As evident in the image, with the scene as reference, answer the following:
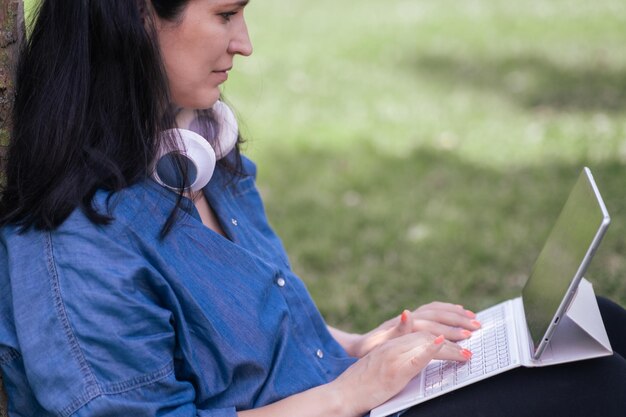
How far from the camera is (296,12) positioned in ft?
26.8

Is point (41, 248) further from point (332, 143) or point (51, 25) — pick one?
point (332, 143)

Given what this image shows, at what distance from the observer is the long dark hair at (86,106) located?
161 cm

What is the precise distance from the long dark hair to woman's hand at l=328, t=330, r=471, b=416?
46 centimetres

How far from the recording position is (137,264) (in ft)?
5.10

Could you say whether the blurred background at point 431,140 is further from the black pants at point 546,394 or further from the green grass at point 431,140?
the black pants at point 546,394

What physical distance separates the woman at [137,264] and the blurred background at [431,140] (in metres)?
1.56

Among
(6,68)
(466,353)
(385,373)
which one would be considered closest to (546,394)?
(466,353)

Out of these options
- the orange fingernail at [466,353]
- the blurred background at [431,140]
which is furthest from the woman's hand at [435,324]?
the blurred background at [431,140]

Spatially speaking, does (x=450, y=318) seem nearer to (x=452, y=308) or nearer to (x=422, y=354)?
(x=452, y=308)

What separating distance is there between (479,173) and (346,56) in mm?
2425

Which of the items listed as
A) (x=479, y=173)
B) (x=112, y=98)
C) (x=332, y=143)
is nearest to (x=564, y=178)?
(x=479, y=173)

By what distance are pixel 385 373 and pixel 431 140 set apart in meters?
3.40

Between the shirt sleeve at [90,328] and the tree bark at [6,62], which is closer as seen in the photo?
the shirt sleeve at [90,328]

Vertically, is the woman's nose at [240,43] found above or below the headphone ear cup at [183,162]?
above
